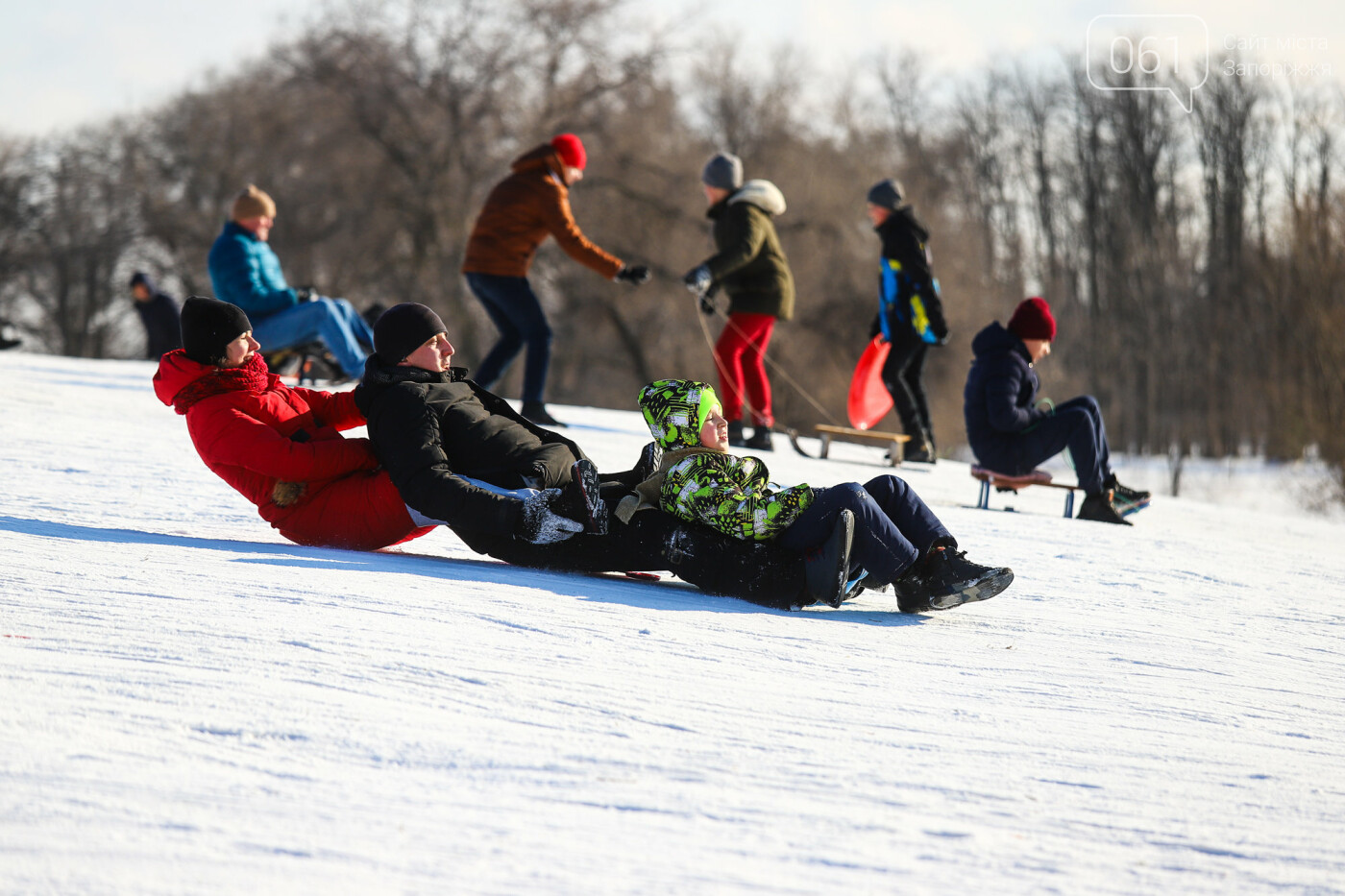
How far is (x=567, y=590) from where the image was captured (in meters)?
3.73

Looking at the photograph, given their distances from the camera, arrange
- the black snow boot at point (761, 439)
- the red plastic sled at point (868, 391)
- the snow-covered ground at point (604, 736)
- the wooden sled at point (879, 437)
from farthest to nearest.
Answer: the red plastic sled at point (868, 391), the black snow boot at point (761, 439), the wooden sled at point (879, 437), the snow-covered ground at point (604, 736)

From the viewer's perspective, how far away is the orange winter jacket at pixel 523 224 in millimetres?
8023

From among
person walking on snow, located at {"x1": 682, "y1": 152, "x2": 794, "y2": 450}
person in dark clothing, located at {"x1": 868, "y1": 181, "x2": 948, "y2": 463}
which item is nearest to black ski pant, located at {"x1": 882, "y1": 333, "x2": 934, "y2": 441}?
person in dark clothing, located at {"x1": 868, "y1": 181, "x2": 948, "y2": 463}

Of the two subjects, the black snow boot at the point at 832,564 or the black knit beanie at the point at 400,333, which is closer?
the black snow boot at the point at 832,564

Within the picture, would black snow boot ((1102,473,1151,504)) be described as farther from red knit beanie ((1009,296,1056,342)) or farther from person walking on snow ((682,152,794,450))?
person walking on snow ((682,152,794,450))

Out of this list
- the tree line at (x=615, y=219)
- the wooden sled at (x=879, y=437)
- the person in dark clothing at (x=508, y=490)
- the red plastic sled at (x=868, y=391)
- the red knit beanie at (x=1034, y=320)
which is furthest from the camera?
the tree line at (x=615, y=219)

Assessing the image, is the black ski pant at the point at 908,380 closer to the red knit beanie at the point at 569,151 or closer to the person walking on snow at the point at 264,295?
the red knit beanie at the point at 569,151

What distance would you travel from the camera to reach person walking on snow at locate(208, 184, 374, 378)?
7965 mm

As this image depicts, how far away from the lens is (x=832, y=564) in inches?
144

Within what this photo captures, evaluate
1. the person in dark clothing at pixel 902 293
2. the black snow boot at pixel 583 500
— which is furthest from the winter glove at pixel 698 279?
the black snow boot at pixel 583 500

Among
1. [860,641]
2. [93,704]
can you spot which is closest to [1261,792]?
[860,641]

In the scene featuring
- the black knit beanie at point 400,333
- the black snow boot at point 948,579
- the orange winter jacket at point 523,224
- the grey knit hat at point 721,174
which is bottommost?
the black snow boot at point 948,579

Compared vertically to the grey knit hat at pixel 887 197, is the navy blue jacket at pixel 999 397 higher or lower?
lower

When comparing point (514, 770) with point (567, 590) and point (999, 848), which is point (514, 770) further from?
point (567, 590)
